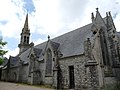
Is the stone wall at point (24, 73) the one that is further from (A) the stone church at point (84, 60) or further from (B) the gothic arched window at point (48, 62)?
(B) the gothic arched window at point (48, 62)

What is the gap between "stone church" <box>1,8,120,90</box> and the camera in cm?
1712

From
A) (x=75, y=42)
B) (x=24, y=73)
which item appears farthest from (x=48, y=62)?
(x=24, y=73)

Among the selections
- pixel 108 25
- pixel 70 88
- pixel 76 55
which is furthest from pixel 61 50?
pixel 108 25

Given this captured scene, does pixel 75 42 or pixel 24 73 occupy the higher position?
pixel 75 42

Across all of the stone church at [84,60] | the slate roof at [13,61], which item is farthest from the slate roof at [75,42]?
the slate roof at [13,61]

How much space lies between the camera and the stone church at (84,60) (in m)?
17.1

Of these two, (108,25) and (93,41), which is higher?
(108,25)

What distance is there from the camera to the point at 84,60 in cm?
1833

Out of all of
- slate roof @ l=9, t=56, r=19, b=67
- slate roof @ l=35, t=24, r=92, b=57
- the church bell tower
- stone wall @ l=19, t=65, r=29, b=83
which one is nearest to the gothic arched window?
slate roof @ l=35, t=24, r=92, b=57

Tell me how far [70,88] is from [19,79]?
51.3ft

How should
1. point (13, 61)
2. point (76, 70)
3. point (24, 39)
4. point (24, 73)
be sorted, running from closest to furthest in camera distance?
point (76, 70), point (24, 73), point (13, 61), point (24, 39)

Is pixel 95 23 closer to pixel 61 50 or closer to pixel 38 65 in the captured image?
pixel 61 50

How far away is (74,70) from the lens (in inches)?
765

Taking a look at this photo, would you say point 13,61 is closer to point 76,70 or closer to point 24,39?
point 24,39
